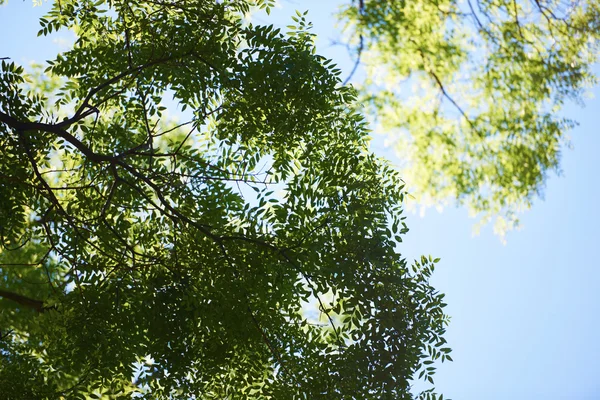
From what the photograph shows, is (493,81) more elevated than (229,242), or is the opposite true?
(493,81)

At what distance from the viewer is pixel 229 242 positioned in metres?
3.58

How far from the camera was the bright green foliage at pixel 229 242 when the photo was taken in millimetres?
3334

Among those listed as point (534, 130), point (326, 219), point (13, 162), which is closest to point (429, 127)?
point (534, 130)

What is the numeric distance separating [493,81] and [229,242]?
4774mm

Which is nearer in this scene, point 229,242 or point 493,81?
point 229,242

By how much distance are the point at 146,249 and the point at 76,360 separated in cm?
87

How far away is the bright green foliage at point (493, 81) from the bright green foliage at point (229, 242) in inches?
120

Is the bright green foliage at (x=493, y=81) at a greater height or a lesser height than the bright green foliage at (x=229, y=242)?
greater

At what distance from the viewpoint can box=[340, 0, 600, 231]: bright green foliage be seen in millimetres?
6902

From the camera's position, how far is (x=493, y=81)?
7180 millimetres

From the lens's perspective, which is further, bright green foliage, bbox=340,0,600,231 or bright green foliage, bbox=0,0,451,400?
bright green foliage, bbox=340,0,600,231

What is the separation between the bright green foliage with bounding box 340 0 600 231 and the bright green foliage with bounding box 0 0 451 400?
304cm

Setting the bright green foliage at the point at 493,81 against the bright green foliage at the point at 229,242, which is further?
the bright green foliage at the point at 493,81

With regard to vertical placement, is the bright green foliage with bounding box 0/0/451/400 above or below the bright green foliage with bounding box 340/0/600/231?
below
